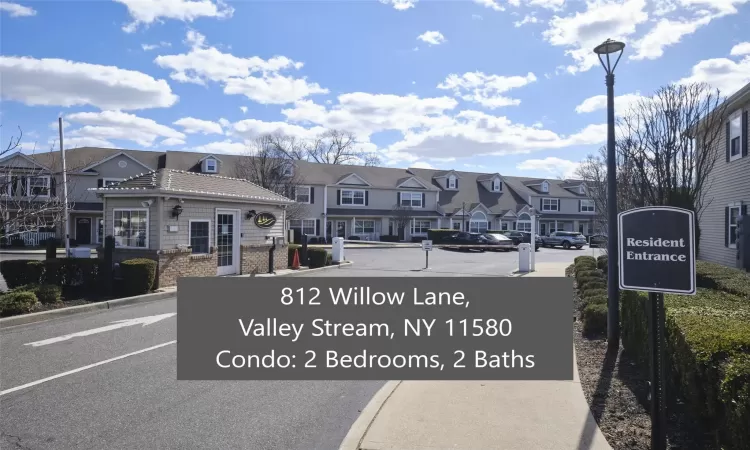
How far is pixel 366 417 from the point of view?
5363 mm

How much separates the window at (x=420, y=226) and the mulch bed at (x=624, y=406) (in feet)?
142

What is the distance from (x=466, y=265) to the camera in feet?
83.1

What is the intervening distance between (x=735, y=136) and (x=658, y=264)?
15.9 meters

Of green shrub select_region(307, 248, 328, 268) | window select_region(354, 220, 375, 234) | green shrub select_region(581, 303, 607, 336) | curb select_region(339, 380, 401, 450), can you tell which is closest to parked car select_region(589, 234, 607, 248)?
green shrub select_region(307, 248, 328, 268)

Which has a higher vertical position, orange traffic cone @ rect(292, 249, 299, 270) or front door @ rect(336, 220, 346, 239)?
front door @ rect(336, 220, 346, 239)

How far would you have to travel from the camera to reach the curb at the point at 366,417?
4.71 metres

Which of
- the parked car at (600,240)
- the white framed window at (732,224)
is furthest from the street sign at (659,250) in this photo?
the parked car at (600,240)

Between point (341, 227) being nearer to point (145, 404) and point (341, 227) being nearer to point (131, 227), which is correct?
point (131, 227)

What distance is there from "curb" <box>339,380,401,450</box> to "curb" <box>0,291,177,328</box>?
8.08 metres

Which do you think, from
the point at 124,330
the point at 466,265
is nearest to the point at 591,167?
the point at 466,265

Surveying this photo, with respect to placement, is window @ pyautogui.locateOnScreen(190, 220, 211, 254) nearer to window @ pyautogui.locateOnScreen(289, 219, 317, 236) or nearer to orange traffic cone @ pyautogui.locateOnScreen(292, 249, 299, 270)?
orange traffic cone @ pyautogui.locateOnScreen(292, 249, 299, 270)

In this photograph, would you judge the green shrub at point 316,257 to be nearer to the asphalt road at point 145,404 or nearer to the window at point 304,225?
the asphalt road at point 145,404

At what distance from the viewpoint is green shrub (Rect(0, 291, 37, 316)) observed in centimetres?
1055

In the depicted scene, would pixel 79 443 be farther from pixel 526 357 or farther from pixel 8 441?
pixel 526 357
